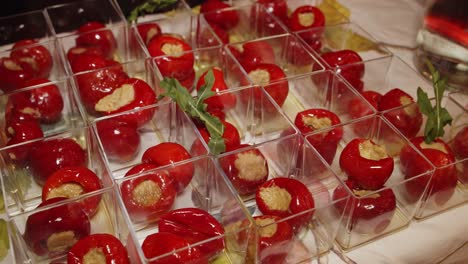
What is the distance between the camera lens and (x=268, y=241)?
73cm

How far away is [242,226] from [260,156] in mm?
159

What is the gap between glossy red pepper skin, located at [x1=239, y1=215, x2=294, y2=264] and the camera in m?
0.73

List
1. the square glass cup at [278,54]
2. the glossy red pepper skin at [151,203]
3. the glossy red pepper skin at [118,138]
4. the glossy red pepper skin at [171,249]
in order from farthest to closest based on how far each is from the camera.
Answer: the square glass cup at [278,54] → the glossy red pepper skin at [118,138] → the glossy red pepper skin at [151,203] → the glossy red pepper skin at [171,249]

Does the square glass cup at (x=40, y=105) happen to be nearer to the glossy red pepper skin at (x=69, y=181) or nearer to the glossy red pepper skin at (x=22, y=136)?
the glossy red pepper skin at (x=22, y=136)

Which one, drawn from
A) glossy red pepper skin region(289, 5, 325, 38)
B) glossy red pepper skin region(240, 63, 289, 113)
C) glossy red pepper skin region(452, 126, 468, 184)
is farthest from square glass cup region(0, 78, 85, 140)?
glossy red pepper skin region(452, 126, 468, 184)

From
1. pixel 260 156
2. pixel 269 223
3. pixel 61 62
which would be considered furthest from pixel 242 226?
pixel 61 62

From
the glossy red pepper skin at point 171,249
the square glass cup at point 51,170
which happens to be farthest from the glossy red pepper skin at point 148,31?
the glossy red pepper skin at point 171,249

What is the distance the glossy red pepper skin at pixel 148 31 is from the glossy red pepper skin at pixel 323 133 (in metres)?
0.38

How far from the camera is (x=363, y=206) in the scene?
780 millimetres

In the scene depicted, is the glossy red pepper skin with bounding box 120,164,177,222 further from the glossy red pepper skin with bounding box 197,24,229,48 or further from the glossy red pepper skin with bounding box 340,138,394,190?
the glossy red pepper skin with bounding box 197,24,229,48

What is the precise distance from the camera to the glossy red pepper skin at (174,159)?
0.82 m

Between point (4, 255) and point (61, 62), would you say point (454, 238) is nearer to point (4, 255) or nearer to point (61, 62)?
point (4, 255)

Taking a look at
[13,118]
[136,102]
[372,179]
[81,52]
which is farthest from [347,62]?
[13,118]

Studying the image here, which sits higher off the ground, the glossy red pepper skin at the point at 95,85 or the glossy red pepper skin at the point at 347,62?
the glossy red pepper skin at the point at 95,85
